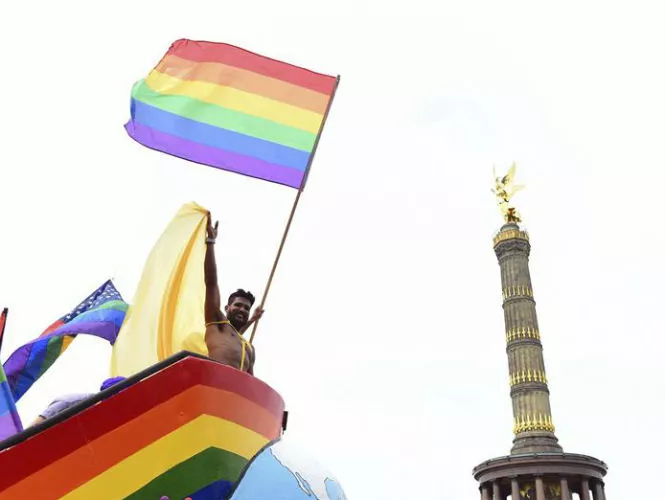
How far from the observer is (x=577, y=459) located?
2786cm

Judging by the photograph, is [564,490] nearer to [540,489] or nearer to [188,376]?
[540,489]

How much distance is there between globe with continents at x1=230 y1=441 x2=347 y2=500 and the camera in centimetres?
297

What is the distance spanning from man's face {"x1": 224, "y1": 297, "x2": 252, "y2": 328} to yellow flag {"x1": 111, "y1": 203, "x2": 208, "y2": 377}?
1.71 ft

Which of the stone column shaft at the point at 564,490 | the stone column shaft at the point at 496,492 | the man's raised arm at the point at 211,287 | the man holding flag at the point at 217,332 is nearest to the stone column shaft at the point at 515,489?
the stone column shaft at the point at 496,492

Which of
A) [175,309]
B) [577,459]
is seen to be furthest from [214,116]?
[577,459]

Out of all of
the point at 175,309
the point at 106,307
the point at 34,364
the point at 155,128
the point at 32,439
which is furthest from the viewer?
the point at 106,307

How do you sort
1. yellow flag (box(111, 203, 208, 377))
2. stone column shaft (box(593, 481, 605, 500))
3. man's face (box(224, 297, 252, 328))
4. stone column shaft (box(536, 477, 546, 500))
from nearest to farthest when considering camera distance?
yellow flag (box(111, 203, 208, 377)) < man's face (box(224, 297, 252, 328)) < stone column shaft (box(536, 477, 546, 500)) < stone column shaft (box(593, 481, 605, 500))

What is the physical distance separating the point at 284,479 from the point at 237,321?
140 centimetres

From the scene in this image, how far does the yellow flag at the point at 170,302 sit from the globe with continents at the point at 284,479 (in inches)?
27.8

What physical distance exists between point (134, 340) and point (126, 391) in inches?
33.5

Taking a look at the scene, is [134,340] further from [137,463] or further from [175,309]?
[137,463]

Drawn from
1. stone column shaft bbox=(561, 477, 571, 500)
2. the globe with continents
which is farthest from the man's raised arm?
stone column shaft bbox=(561, 477, 571, 500)

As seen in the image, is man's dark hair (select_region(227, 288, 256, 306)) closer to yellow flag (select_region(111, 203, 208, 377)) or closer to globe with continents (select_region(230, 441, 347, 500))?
yellow flag (select_region(111, 203, 208, 377))

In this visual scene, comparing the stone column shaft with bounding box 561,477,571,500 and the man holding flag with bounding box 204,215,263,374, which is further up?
the stone column shaft with bounding box 561,477,571,500
